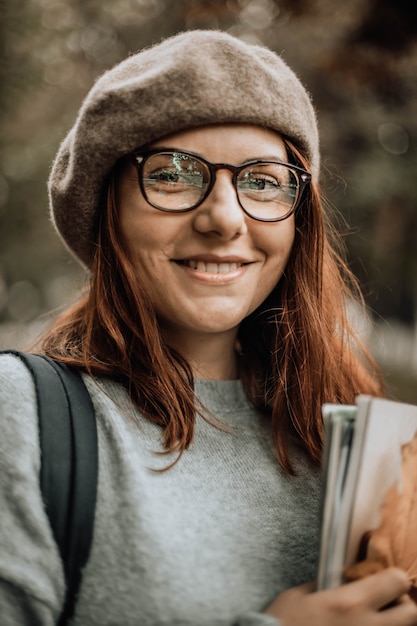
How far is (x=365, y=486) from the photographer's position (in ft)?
4.37

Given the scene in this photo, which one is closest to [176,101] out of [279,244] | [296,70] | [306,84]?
[279,244]

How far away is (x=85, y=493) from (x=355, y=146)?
11.7m

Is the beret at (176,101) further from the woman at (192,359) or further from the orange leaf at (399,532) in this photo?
the orange leaf at (399,532)

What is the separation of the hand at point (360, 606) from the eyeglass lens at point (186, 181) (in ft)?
2.96

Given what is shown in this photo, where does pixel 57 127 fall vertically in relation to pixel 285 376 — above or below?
above

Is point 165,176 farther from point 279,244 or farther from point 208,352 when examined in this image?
point 208,352

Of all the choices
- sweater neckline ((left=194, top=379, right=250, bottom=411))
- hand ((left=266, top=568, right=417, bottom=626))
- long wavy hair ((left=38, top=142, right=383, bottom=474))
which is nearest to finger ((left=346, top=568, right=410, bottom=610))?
hand ((left=266, top=568, right=417, bottom=626))

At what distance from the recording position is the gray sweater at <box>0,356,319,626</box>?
1354 mm

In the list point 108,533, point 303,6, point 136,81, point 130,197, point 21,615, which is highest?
point 303,6

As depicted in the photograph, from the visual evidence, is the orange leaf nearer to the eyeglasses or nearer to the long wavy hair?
the long wavy hair

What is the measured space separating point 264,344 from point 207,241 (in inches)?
21.2

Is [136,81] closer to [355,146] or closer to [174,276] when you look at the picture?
[174,276]

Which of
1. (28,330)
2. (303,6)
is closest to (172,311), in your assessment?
(28,330)

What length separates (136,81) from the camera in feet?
5.35
